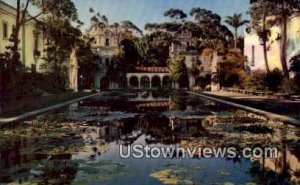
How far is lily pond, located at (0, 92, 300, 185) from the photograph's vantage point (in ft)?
26.7

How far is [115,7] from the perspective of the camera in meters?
28.7

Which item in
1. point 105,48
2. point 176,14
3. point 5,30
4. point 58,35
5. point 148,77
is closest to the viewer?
point 5,30

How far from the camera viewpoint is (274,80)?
37.8m

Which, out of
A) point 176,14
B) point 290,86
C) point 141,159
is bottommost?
point 141,159

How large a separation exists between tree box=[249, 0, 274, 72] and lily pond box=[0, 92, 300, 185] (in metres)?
22.7

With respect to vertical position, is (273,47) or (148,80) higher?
(273,47)

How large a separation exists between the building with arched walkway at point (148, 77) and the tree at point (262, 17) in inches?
1188

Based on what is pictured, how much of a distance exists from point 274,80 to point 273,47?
27.0 feet

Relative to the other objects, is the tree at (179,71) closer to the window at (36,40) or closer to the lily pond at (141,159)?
the window at (36,40)

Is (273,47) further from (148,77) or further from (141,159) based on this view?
(141,159)

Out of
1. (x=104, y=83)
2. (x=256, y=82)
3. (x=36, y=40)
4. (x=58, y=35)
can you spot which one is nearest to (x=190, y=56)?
(x=104, y=83)

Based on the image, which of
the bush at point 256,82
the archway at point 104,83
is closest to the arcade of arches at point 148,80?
the archway at point 104,83

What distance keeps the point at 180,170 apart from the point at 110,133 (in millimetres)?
6442

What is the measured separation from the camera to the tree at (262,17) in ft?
128
